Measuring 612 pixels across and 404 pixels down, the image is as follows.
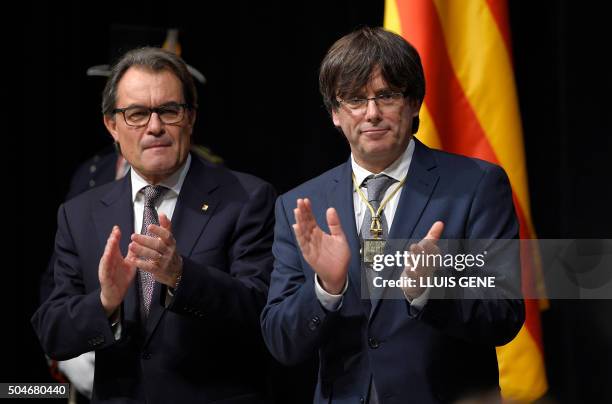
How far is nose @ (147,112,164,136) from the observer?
3078mm

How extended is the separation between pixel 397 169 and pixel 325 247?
0.37 meters

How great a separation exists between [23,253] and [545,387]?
2.60 m

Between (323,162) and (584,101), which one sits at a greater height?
(584,101)

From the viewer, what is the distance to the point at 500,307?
2.52 metres

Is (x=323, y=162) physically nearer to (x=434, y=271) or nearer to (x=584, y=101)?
(x=584, y=101)

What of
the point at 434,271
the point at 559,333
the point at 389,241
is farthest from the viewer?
the point at 559,333

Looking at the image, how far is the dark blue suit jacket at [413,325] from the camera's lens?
101 inches

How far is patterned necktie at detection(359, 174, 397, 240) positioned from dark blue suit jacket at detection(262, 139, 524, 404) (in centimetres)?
3

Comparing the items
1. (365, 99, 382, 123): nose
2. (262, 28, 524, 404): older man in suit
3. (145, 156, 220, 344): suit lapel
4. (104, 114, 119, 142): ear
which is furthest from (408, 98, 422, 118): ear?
(104, 114, 119, 142): ear

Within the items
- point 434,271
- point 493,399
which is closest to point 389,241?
point 434,271

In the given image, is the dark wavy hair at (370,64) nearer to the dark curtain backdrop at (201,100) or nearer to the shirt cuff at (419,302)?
the shirt cuff at (419,302)

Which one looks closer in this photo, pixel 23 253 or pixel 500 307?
pixel 500 307

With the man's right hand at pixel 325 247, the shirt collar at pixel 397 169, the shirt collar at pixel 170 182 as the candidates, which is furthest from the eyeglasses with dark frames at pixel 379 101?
the shirt collar at pixel 170 182

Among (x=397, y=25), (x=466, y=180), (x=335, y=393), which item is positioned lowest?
(x=335, y=393)
